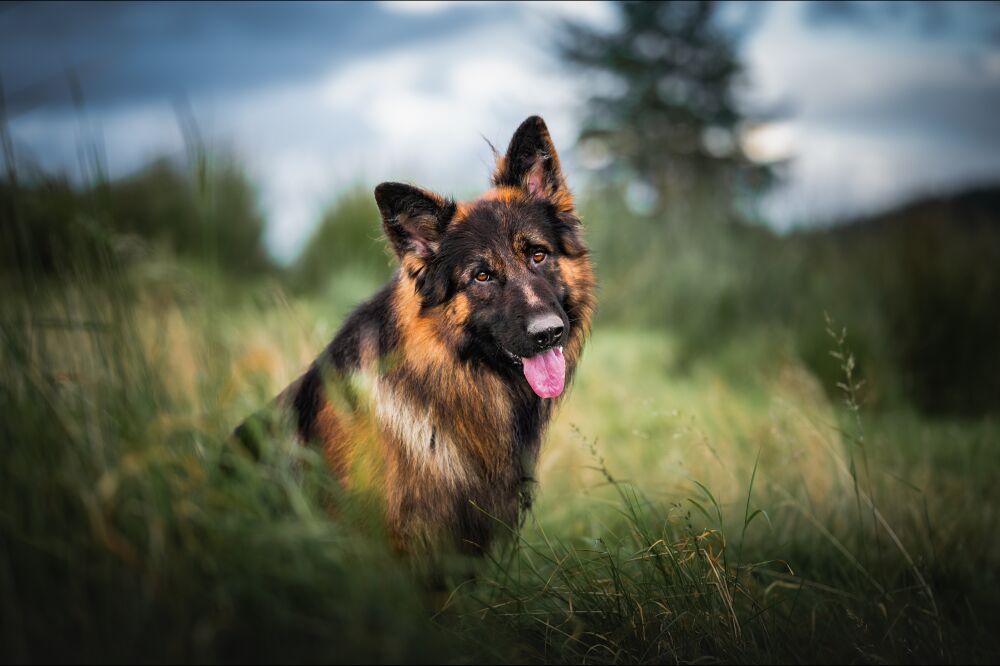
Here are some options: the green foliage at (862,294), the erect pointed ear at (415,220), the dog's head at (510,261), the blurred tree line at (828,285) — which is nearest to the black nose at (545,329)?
the dog's head at (510,261)

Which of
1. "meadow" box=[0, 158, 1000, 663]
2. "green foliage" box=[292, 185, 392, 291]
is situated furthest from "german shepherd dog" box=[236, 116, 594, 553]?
"green foliage" box=[292, 185, 392, 291]

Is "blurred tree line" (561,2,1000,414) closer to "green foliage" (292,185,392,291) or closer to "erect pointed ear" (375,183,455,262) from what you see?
"erect pointed ear" (375,183,455,262)

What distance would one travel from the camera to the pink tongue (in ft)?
9.27

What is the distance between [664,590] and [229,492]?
1451mm

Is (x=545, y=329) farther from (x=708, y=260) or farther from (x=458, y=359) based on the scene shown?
(x=708, y=260)

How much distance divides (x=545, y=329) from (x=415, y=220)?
815 millimetres

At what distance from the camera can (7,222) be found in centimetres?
186

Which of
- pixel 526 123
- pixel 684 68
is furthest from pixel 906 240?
pixel 684 68

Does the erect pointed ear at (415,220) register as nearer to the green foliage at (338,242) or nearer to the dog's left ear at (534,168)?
the dog's left ear at (534,168)

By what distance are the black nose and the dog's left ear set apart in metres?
0.77

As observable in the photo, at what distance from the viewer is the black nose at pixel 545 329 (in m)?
2.72

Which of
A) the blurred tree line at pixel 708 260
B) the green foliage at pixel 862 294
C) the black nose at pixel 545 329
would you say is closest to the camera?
the blurred tree line at pixel 708 260

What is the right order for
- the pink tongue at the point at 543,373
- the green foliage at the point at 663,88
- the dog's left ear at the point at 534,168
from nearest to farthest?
the pink tongue at the point at 543,373, the dog's left ear at the point at 534,168, the green foliage at the point at 663,88

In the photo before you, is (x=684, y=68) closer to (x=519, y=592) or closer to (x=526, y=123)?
(x=526, y=123)
